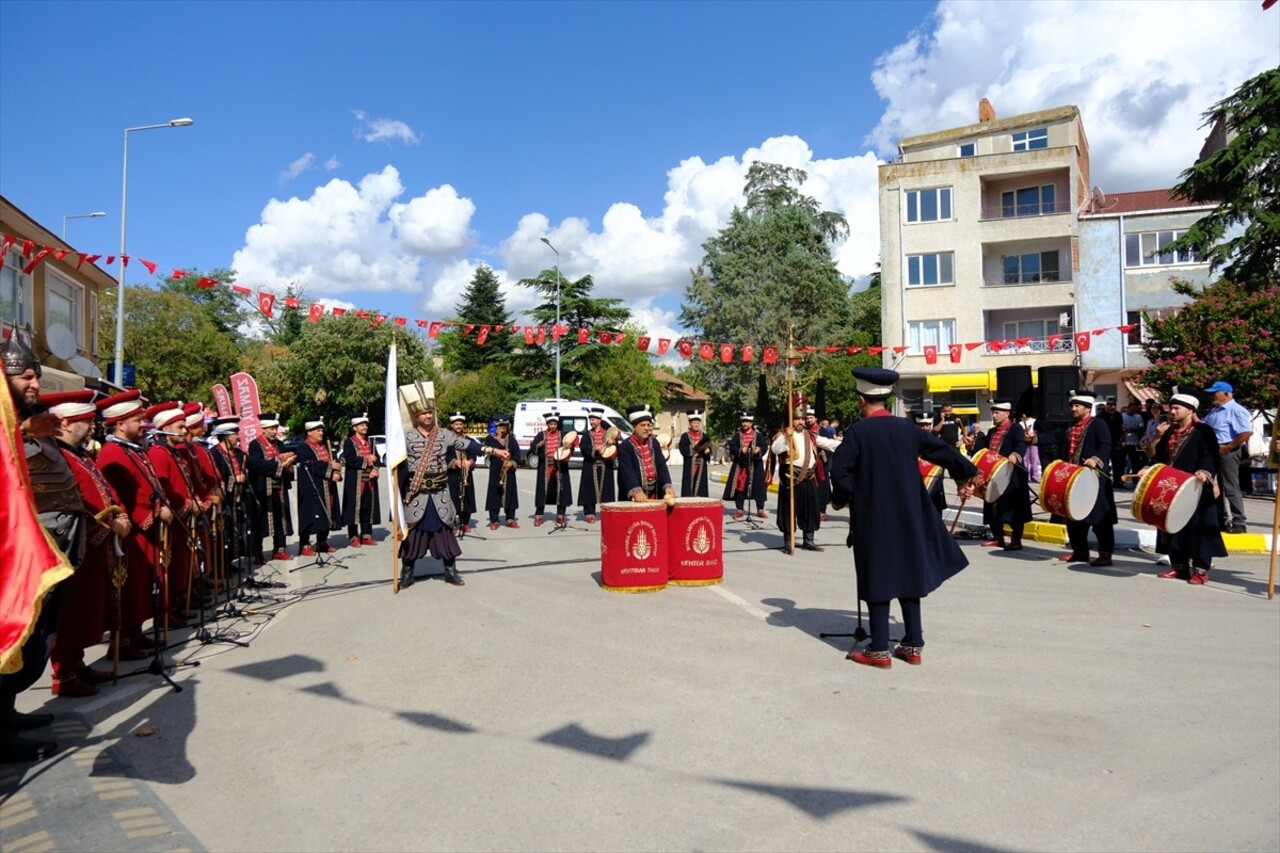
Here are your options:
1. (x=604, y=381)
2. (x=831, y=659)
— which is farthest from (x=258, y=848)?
(x=604, y=381)

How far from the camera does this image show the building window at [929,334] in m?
39.2

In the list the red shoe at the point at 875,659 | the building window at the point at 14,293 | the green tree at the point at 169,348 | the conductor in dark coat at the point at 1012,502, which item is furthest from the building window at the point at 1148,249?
the green tree at the point at 169,348

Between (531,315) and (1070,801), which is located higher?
(531,315)

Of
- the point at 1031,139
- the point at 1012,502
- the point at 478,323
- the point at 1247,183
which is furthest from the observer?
the point at 478,323

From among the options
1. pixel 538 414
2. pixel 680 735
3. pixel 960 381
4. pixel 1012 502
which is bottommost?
pixel 680 735

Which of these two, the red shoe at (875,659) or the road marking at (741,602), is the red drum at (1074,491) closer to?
the road marking at (741,602)

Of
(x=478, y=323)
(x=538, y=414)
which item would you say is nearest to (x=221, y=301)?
(x=478, y=323)

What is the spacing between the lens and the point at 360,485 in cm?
1403

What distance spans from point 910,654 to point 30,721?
5.54 meters

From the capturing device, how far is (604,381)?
166 ft

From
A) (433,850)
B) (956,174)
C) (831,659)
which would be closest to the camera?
(433,850)

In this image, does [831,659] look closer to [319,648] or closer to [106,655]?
[319,648]

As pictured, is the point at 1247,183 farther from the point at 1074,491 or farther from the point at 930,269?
the point at 1074,491

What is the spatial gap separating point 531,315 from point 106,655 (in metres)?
45.7
